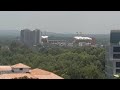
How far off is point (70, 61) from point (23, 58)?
11.5ft

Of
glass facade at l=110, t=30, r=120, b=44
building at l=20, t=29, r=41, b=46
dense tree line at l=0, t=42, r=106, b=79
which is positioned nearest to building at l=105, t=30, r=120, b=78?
dense tree line at l=0, t=42, r=106, b=79

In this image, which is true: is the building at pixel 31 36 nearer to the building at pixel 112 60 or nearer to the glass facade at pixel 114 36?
the glass facade at pixel 114 36

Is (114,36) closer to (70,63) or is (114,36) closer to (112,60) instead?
(112,60)

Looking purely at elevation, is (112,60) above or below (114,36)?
below

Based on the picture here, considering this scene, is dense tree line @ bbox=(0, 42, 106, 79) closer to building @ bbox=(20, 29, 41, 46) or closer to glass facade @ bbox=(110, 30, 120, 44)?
glass facade @ bbox=(110, 30, 120, 44)

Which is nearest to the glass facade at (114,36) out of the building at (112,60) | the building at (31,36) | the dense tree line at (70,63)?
the dense tree line at (70,63)

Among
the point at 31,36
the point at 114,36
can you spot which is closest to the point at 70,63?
the point at 114,36

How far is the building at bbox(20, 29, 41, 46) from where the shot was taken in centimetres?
3637

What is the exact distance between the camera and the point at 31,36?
3741 cm

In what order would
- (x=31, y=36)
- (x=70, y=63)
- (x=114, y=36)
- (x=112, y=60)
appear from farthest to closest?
(x=31, y=36) → (x=114, y=36) → (x=70, y=63) → (x=112, y=60)
